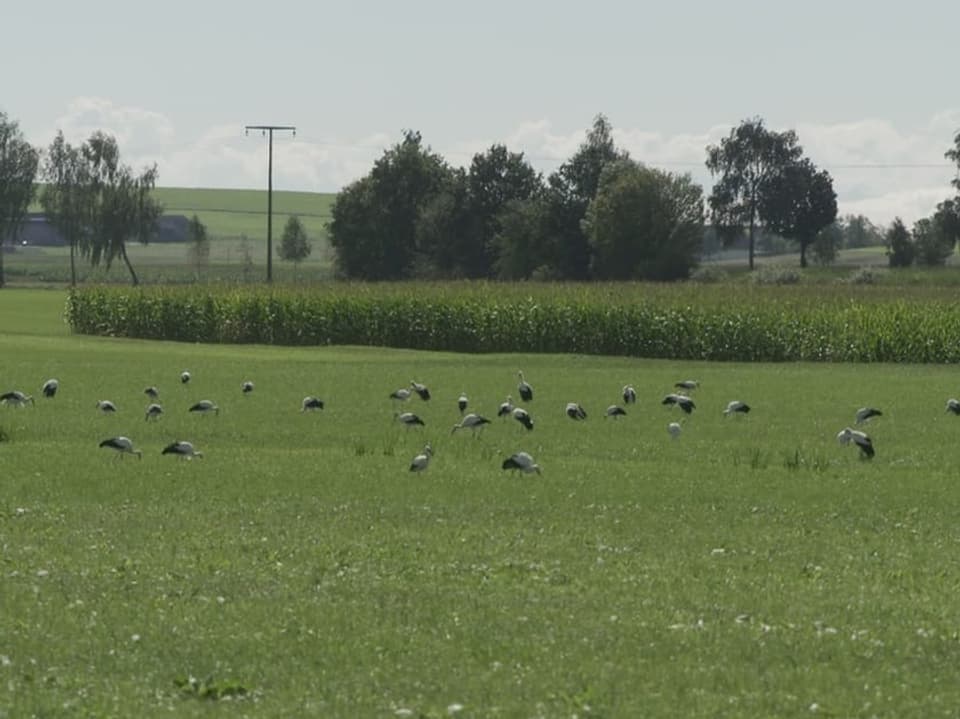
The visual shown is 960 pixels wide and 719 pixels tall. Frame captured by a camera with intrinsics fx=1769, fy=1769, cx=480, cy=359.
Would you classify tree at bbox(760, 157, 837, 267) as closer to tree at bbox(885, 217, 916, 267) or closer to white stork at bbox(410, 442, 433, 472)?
tree at bbox(885, 217, 916, 267)

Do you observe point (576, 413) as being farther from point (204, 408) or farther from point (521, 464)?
point (521, 464)

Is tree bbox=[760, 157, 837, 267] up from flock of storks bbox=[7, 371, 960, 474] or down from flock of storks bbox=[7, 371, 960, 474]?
up

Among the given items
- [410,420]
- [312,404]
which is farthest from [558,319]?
[410,420]

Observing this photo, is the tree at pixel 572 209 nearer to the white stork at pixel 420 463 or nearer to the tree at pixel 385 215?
the tree at pixel 385 215

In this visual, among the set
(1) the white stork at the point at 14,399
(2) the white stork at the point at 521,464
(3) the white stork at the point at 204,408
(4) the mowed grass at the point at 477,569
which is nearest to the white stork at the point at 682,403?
(4) the mowed grass at the point at 477,569

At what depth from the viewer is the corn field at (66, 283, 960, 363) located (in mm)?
63250

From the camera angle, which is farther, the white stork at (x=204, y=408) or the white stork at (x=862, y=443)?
the white stork at (x=204, y=408)

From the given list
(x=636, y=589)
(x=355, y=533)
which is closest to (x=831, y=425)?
(x=355, y=533)

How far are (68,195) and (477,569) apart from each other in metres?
171

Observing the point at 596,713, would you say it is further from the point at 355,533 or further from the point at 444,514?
the point at 444,514

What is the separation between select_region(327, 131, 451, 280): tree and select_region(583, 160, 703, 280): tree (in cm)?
2280

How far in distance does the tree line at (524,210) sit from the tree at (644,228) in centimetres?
10

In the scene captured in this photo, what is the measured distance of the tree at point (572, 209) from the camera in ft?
452

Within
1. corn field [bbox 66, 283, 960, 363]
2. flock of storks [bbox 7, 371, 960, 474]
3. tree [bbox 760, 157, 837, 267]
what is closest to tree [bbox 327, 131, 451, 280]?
tree [bbox 760, 157, 837, 267]
